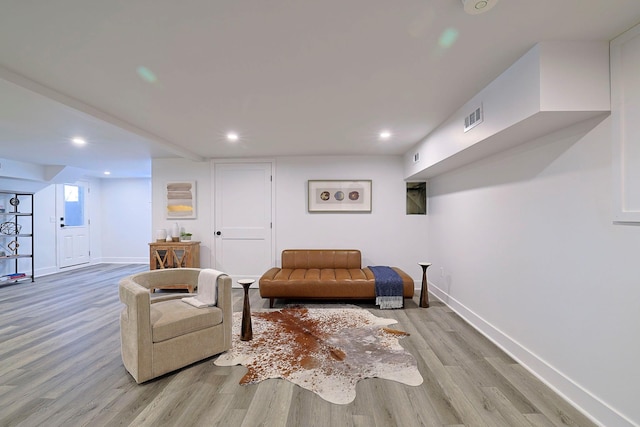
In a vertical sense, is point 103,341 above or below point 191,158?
below

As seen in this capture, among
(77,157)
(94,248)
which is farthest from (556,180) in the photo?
(94,248)

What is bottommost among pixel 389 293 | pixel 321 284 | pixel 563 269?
pixel 389 293

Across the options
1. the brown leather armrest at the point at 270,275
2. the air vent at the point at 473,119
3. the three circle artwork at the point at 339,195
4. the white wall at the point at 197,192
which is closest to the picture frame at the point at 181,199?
the white wall at the point at 197,192

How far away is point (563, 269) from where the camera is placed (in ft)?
6.53

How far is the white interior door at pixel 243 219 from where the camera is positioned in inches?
195

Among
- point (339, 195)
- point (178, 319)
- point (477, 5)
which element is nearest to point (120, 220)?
point (339, 195)

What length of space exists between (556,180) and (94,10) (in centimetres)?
313

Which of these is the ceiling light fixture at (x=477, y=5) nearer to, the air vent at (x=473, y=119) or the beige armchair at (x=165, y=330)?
the air vent at (x=473, y=119)

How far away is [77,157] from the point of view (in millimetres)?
4863

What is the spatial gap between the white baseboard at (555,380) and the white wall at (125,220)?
773cm

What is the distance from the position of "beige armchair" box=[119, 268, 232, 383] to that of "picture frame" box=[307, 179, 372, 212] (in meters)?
2.59

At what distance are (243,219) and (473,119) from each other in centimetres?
389

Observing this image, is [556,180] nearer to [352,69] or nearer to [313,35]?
[352,69]

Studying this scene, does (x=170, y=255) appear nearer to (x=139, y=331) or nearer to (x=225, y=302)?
(x=225, y=302)
